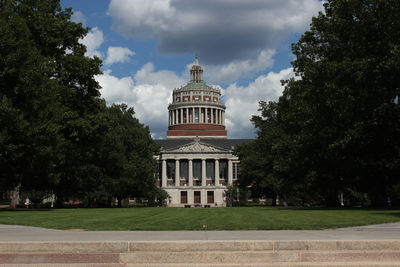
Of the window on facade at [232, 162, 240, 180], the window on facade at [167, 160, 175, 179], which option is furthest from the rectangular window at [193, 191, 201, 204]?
the window on facade at [232, 162, 240, 180]

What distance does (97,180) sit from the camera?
57.1m

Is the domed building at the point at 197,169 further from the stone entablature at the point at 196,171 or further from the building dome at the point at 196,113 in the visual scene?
the building dome at the point at 196,113

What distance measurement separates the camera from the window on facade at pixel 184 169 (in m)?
140

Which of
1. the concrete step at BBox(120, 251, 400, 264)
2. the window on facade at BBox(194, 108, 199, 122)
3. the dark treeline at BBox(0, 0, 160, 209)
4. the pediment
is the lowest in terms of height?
the concrete step at BBox(120, 251, 400, 264)

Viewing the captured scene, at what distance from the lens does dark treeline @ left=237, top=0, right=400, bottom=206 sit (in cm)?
3183

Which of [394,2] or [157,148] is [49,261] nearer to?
[394,2]

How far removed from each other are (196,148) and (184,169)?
7.74 metres

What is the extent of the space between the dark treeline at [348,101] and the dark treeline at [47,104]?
1684 cm

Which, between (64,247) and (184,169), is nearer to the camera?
(64,247)

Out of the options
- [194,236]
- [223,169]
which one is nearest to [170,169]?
[223,169]

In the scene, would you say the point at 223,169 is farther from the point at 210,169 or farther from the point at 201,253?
the point at 201,253

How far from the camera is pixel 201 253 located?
33.0 feet

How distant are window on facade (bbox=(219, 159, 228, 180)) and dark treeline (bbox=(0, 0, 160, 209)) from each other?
8645 cm

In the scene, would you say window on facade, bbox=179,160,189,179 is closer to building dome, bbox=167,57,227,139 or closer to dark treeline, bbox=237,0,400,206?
building dome, bbox=167,57,227,139
